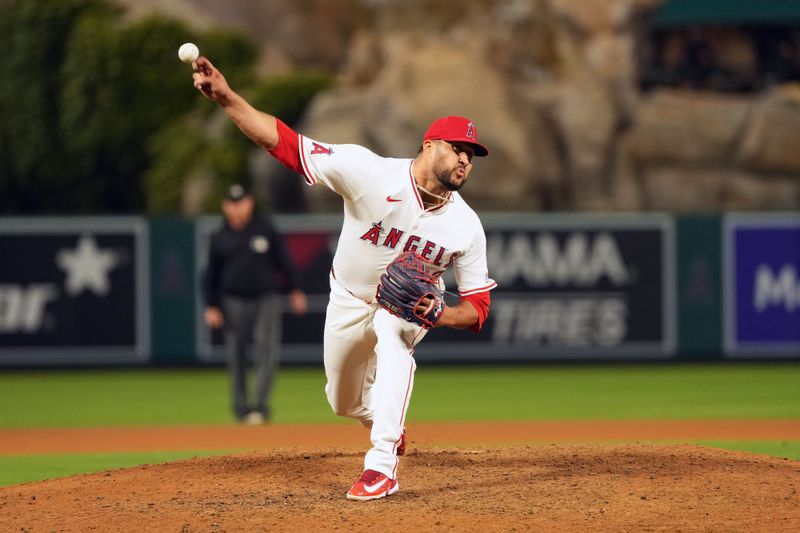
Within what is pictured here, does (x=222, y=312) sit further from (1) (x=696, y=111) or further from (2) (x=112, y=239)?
(1) (x=696, y=111)

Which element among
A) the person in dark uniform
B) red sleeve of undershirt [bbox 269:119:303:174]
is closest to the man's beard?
red sleeve of undershirt [bbox 269:119:303:174]

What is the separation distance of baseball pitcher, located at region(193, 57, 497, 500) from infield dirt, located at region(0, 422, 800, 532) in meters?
0.36

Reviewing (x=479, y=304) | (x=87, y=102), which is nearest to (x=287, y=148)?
(x=479, y=304)

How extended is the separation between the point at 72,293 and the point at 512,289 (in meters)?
4.71

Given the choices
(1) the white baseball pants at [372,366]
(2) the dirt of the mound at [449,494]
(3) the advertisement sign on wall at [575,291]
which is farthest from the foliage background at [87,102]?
(1) the white baseball pants at [372,366]

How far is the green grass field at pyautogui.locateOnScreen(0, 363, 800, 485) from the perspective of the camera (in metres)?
10.8

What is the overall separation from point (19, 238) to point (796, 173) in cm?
1114

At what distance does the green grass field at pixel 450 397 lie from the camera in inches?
424

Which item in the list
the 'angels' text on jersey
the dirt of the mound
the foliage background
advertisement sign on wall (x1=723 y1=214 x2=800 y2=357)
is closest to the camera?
the dirt of the mound

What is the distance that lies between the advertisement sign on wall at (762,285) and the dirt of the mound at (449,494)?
739cm

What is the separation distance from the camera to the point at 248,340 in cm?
1052

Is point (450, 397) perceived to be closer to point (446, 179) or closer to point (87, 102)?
point (446, 179)

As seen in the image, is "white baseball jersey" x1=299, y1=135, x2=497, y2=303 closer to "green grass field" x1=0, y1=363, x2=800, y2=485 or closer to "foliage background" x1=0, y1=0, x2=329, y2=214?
"green grass field" x1=0, y1=363, x2=800, y2=485

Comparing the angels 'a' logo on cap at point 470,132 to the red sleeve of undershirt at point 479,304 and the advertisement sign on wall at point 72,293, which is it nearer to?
the red sleeve of undershirt at point 479,304
